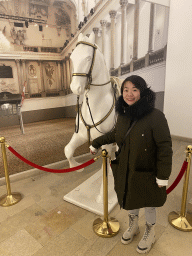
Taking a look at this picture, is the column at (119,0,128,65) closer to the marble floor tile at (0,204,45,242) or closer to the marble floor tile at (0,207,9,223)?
the marble floor tile at (0,204,45,242)

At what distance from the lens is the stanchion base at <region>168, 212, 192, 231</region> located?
7.41ft

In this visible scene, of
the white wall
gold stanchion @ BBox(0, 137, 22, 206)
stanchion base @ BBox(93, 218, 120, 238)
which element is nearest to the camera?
stanchion base @ BBox(93, 218, 120, 238)

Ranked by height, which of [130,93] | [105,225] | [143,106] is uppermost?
[130,93]

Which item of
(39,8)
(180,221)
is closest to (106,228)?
(180,221)

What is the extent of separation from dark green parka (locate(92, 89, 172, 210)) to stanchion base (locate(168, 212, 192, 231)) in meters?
0.91

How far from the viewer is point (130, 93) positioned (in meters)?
1.57

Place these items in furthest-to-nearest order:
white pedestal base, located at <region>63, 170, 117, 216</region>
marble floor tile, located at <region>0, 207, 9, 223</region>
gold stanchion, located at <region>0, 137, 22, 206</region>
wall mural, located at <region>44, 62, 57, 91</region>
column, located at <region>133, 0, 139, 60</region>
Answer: column, located at <region>133, 0, 139, 60</region>, wall mural, located at <region>44, 62, 57, 91</region>, gold stanchion, located at <region>0, 137, 22, 206</region>, white pedestal base, located at <region>63, 170, 117, 216</region>, marble floor tile, located at <region>0, 207, 9, 223</region>

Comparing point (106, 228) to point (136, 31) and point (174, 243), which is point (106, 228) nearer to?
point (174, 243)

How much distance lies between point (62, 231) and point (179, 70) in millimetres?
5376

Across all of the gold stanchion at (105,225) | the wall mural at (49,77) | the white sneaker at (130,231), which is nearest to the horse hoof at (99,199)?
the gold stanchion at (105,225)

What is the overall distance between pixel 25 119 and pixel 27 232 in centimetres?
185

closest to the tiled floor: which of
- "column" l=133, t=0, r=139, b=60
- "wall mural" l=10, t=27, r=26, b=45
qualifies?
"wall mural" l=10, t=27, r=26, b=45

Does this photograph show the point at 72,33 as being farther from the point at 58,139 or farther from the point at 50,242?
the point at 50,242

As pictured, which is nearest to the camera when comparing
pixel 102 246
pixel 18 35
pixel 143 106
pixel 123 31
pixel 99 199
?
pixel 143 106
